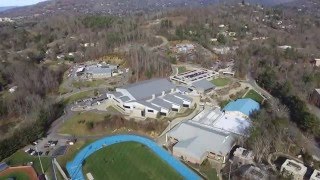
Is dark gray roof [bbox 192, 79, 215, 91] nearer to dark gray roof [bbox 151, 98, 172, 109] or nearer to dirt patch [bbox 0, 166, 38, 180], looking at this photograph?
dark gray roof [bbox 151, 98, 172, 109]

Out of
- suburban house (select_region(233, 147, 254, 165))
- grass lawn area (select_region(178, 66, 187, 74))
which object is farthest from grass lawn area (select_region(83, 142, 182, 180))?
grass lawn area (select_region(178, 66, 187, 74))

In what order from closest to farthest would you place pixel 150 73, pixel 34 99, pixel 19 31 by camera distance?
pixel 34 99, pixel 150 73, pixel 19 31

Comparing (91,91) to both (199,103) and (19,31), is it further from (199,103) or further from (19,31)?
(19,31)

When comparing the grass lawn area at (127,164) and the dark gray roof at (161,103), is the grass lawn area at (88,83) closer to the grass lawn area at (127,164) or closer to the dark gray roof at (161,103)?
the dark gray roof at (161,103)

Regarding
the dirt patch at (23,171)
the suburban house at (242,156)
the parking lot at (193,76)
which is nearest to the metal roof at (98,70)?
the parking lot at (193,76)

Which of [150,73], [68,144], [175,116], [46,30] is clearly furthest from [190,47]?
[46,30]

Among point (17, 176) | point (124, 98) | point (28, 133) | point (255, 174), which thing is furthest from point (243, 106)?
point (17, 176)

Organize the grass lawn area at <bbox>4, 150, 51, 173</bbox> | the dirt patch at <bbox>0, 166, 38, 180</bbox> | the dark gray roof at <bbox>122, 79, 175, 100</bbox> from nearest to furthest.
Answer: the dirt patch at <bbox>0, 166, 38, 180</bbox>
the grass lawn area at <bbox>4, 150, 51, 173</bbox>
the dark gray roof at <bbox>122, 79, 175, 100</bbox>
